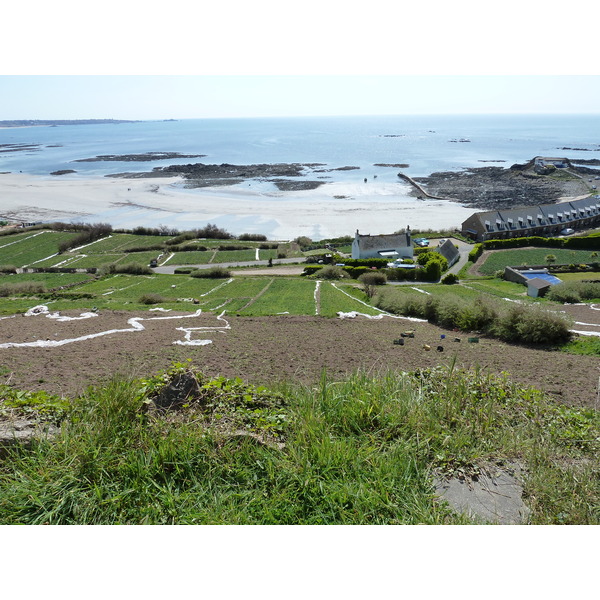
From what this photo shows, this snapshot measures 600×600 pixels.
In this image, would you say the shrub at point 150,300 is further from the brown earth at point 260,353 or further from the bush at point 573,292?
the bush at point 573,292

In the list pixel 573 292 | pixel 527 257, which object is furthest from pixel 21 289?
pixel 527 257

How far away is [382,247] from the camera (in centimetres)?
5312

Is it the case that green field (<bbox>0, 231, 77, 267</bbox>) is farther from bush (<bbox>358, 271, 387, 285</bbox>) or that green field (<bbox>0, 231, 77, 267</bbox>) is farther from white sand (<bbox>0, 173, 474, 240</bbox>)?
bush (<bbox>358, 271, 387, 285</bbox>)

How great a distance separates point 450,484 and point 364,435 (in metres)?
0.84

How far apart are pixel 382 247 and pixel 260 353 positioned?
42077 mm

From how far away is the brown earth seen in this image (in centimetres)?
1001

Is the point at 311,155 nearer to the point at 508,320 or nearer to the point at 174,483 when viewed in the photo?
the point at 508,320

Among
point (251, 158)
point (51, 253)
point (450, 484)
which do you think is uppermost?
point (251, 158)

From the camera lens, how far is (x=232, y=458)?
3680 mm

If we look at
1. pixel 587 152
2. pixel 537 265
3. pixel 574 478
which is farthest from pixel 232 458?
pixel 587 152

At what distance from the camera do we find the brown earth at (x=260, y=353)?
10008 millimetres

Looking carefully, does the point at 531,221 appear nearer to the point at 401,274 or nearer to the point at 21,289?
the point at 401,274

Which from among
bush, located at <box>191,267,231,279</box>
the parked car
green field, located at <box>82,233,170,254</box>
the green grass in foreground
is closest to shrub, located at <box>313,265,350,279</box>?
the parked car

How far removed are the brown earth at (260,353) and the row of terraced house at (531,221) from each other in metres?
48.4
